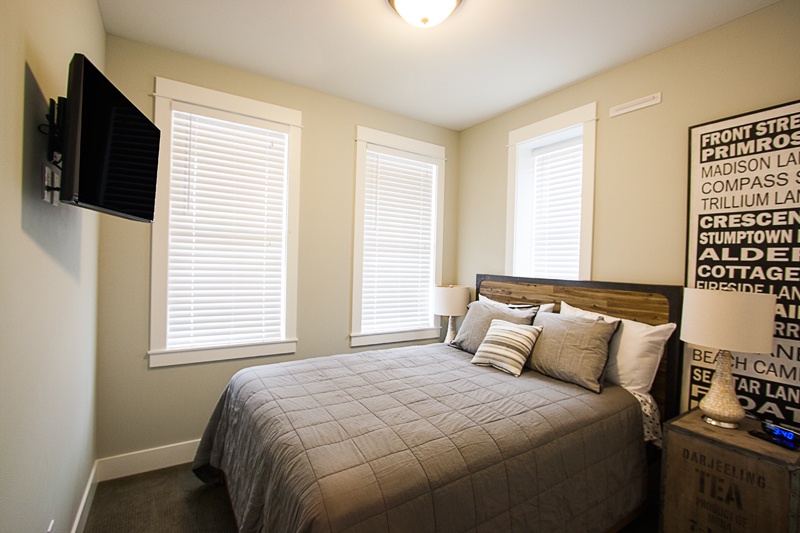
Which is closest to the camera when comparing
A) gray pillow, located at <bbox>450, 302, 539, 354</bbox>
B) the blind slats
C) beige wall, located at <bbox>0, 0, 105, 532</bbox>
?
beige wall, located at <bbox>0, 0, 105, 532</bbox>

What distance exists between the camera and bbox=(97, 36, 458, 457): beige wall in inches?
95.3

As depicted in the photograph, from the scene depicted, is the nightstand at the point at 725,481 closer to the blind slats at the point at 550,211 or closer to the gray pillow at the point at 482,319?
the gray pillow at the point at 482,319

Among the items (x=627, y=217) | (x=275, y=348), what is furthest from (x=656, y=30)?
(x=275, y=348)

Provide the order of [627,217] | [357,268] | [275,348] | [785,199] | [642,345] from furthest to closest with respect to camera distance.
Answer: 1. [357,268]
2. [275,348]
3. [627,217]
4. [642,345]
5. [785,199]

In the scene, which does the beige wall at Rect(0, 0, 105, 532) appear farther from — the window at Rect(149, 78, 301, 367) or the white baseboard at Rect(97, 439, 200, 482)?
the window at Rect(149, 78, 301, 367)

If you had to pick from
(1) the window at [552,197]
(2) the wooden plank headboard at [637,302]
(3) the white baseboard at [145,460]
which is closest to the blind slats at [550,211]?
(1) the window at [552,197]

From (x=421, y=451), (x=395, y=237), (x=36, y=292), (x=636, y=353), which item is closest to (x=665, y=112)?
(x=636, y=353)

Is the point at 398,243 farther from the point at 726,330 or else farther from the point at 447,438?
the point at 726,330

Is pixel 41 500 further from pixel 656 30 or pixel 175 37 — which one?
pixel 656 30

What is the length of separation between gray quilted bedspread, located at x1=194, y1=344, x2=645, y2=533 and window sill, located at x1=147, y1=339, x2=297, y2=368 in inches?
23.6

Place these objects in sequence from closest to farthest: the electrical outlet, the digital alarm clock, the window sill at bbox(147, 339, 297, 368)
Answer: the electrical outlet, the digital alarm clock, the window sill at bbox(147, 339, 297, 368)

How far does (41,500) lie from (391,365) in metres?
1.72

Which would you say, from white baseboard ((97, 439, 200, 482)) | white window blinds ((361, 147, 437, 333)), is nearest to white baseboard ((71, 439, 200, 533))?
white baseboard ((97, 439, 200, 482))

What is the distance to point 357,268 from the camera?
3.37 metres
